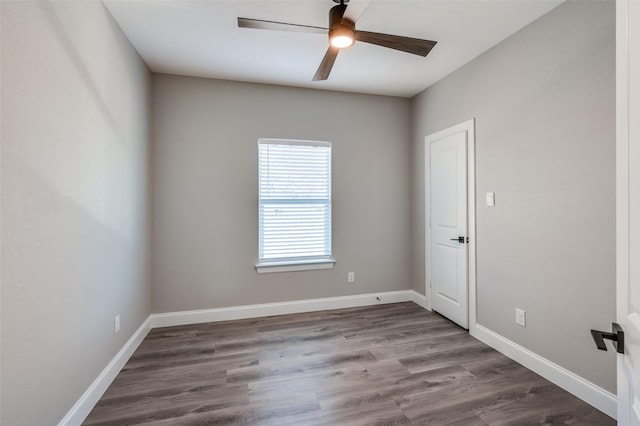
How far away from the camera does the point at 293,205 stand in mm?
3518

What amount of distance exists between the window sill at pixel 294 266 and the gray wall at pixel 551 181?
1.66m

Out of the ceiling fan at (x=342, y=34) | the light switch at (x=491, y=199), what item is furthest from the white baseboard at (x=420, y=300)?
the ceiling fan at (x=342, y=34)

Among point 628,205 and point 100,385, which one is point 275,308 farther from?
point 628,205

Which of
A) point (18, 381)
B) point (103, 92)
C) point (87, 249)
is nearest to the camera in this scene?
point (18, 381)

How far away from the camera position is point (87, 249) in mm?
1829

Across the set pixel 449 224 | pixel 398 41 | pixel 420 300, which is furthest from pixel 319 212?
pixel 398 41

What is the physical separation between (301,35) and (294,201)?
174 centimetres

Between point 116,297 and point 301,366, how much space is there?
1.55 metres

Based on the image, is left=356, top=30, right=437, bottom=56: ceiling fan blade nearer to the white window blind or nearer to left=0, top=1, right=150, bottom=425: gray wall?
the white window blind

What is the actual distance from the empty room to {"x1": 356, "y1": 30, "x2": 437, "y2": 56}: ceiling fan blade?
2 centimetres

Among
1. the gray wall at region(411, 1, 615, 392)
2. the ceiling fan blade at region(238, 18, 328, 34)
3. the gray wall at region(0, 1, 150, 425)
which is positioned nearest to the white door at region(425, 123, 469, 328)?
the gray wall at region(411, 1, 615, 392)

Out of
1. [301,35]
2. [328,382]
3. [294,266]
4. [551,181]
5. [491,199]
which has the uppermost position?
[301,35]

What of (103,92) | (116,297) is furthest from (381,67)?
(116,297)

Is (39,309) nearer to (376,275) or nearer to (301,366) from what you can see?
(301,366)
